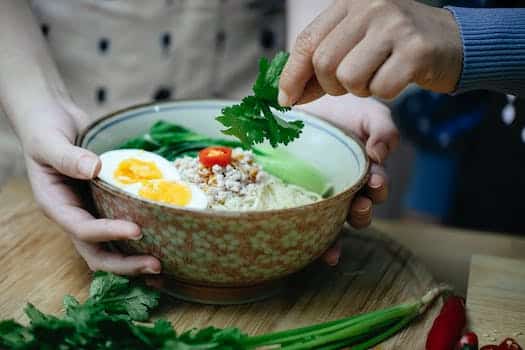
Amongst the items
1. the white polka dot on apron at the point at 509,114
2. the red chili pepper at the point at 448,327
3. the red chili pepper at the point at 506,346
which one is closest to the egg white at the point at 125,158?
the red chili pepper at the point at 448,327

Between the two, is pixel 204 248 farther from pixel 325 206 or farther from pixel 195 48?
pixel 195 48

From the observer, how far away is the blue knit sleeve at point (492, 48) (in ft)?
4.94

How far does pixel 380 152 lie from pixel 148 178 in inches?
26.2

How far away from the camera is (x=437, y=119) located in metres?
2.79

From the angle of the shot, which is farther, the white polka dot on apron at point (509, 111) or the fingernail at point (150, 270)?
the white polka dot on apron at point (509, 111)

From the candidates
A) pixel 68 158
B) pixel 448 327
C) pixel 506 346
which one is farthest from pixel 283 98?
pixel 506 346

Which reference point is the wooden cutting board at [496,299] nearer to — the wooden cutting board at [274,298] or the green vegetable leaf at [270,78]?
the wooden cutting board at [274,298]

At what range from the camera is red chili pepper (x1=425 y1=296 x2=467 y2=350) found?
1489 mm

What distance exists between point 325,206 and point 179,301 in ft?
1.53

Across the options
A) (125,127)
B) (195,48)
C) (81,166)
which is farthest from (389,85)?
(195,48)

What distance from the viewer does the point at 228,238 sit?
146cm

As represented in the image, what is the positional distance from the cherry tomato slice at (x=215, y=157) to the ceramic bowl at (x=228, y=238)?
1.02 feet

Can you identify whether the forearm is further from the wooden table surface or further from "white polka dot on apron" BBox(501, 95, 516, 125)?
"white polka dot on apron" BBox(501, 95, 516, 125)

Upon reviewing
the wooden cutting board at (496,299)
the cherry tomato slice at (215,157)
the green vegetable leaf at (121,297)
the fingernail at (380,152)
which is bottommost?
the wooden cutting board at (496,299)
